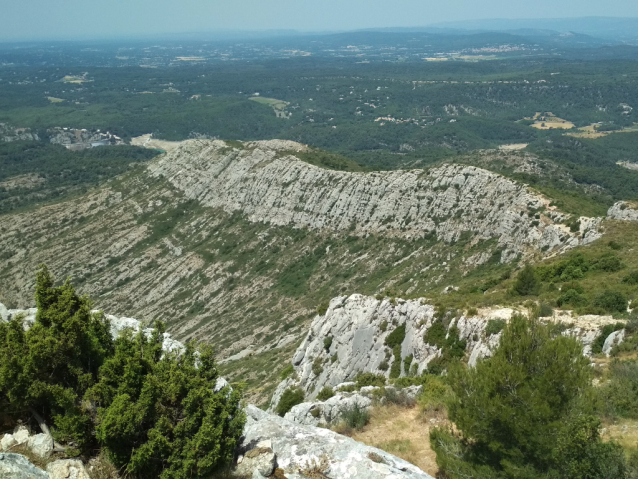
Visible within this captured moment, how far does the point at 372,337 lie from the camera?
126ft

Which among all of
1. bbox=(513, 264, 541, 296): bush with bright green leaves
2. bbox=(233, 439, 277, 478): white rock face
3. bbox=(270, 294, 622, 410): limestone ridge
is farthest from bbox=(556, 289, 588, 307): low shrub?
bbox=(233, 439, 277, 478): white rock face

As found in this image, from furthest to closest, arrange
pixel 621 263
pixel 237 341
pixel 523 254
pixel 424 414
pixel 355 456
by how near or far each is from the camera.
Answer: pixel 237 341, pixel 523 254, pixel 621 263, pixel 424 414, pixel 355 456

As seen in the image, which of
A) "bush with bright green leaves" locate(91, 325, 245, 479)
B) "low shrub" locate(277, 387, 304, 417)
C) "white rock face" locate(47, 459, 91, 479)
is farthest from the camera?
"low shrub" locate(277, 387, 304, 417)

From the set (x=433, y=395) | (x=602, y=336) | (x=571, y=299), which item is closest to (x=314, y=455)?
(x=433, y=395)

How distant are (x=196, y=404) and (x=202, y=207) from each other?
10701 centimetres

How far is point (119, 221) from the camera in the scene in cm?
12388

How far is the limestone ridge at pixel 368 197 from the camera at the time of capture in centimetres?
6519

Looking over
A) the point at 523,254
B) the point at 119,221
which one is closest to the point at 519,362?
the point at 523,254

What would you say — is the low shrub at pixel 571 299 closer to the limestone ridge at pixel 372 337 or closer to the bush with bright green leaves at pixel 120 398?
the limestone ridge at pixel 372 337

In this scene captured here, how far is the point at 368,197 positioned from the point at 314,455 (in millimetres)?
78776

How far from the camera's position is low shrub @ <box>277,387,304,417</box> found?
34.2m

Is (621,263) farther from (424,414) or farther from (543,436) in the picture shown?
(543,436)

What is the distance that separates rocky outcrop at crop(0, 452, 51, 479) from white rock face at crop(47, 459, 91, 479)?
0.23m

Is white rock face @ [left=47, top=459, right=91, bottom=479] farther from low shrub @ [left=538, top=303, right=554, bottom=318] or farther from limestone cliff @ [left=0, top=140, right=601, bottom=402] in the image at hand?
limestone cliff @ [left=0, top=140, right=601, bottom=402]
